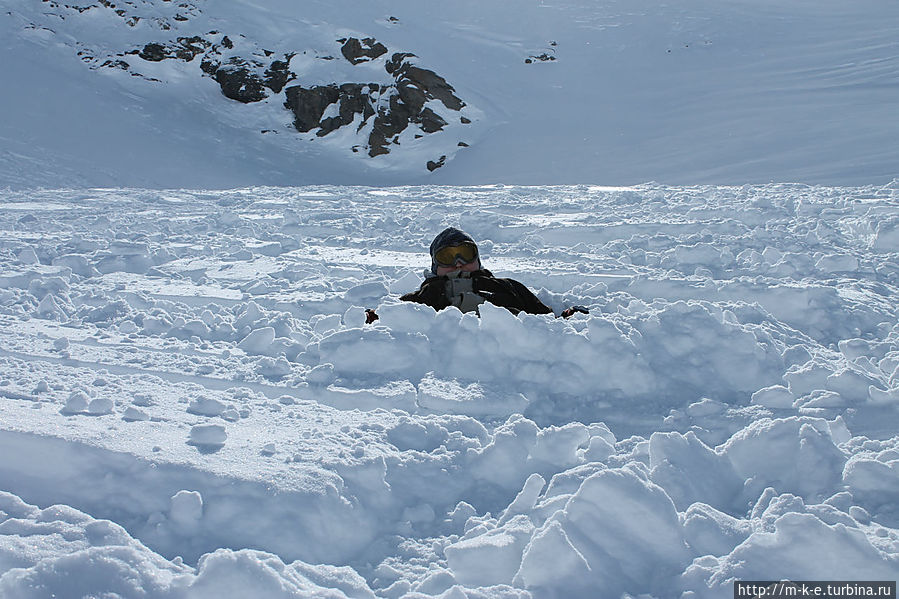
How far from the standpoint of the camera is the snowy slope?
15570 millimetres

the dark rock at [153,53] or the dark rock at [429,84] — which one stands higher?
the dark rock at [153,53]

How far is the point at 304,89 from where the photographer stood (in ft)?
82.3

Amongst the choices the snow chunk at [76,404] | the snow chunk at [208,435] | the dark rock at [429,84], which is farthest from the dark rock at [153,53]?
the snow chunk at [208,435]

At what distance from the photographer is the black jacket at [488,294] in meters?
3.72

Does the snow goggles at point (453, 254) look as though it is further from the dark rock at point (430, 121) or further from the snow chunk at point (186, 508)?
the dark rock at point (430, 121)

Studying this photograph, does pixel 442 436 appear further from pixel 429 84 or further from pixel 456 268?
pixel 429 84

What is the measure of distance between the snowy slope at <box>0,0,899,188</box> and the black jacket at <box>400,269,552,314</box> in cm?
881

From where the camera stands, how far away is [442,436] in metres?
2.10

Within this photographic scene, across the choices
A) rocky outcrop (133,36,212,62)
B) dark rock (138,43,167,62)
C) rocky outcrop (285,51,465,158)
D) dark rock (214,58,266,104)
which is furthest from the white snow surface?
rocky outcrop (133,36,212,62)

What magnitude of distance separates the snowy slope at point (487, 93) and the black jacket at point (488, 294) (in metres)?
8.81

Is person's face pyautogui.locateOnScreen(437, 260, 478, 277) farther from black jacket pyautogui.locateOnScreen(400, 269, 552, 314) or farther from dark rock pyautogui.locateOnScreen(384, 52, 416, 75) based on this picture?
dark rock pyautogui.locateOnScreen(384, 52, 416, 75)

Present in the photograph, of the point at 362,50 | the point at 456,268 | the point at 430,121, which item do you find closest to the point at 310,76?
the point at 362,50

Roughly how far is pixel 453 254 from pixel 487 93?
2310 cm

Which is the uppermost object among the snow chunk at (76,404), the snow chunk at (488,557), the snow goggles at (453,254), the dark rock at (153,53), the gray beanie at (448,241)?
the dark rock at (153,53)
